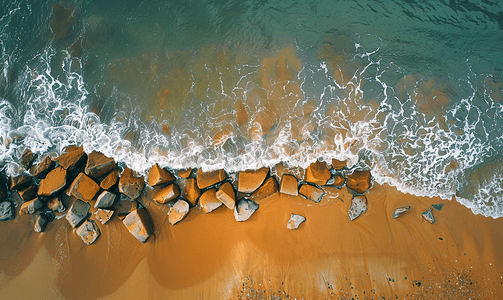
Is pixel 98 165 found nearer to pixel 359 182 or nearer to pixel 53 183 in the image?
pixel 53 183

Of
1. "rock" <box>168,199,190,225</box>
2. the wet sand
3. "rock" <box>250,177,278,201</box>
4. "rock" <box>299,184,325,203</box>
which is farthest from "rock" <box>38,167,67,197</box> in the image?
"rock" <box>299,184,325,203</box>

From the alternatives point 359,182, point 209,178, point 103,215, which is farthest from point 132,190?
point 359,182

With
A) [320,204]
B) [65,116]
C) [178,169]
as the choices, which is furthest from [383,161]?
[65,116]

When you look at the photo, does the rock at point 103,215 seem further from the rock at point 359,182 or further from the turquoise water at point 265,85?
the rock at point 359,182

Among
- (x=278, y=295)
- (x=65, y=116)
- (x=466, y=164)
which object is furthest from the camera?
(x=65, y=116)

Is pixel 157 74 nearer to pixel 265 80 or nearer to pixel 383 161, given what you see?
pixel 265 80

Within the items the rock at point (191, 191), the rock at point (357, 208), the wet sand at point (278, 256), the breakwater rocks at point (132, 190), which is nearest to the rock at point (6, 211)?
the breakwater rocks at point (132, 190)

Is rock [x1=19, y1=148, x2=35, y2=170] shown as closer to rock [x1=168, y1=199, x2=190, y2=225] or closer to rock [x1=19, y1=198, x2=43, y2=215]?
rock [x1=19, y1=198, x2=43, y2=215]
